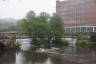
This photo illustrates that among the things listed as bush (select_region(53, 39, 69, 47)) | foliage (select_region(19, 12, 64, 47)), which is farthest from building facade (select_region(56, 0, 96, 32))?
foliage (select_region(19, 12, 64, 47))

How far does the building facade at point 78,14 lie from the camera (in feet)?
76.6

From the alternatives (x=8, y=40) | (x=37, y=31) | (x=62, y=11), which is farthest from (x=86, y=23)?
(x=8, y=40)

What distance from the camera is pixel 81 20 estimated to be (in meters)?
25.7

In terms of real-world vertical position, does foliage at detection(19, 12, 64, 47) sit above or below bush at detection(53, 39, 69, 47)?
above

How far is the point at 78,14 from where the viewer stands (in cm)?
2656

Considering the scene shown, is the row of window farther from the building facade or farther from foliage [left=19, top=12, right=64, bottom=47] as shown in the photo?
foliage [left=19, top=12, right=64, bottom=47]

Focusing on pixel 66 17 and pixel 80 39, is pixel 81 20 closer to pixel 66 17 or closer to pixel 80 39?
pixel 66 17

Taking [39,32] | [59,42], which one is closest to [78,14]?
[59,42]

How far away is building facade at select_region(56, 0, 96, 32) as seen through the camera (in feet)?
76.6

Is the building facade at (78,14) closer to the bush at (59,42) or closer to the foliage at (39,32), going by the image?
the bush at (59,42)

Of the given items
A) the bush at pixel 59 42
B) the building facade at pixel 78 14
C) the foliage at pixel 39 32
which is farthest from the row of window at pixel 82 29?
the foliage at pixel 39 32

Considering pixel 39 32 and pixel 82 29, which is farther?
pixel 82 29

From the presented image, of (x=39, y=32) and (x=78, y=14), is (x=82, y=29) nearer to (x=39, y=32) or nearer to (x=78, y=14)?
(x=78, y=14)

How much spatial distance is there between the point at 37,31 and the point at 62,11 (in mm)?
13515
